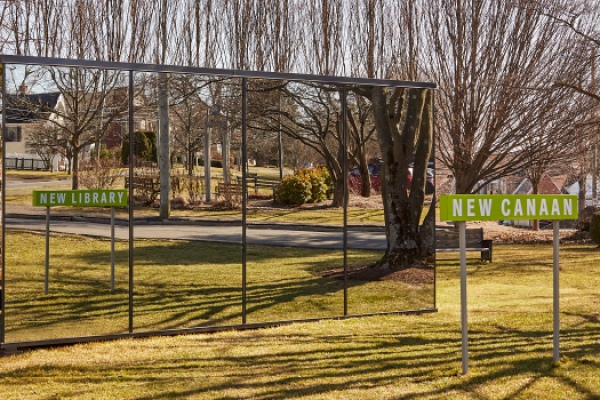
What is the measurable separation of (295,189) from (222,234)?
130 cm

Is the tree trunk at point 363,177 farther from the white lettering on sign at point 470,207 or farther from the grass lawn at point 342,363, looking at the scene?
Result: the white lettering on sign at point 470,207

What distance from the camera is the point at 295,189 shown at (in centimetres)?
800

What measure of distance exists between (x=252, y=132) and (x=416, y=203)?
2.78 meters

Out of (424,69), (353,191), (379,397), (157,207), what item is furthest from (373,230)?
(424,69)

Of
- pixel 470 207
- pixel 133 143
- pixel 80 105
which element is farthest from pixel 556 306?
pixel 80 105

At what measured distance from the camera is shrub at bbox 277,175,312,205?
7.83 meters

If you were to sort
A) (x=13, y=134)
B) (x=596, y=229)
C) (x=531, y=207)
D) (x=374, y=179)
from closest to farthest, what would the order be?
(x=531, y=207) → (x=13, y=134) → (x=374, y=179) → (x=596, y=229)

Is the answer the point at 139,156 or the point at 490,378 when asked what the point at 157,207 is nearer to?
the point at 139,156

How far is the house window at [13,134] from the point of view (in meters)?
6.34

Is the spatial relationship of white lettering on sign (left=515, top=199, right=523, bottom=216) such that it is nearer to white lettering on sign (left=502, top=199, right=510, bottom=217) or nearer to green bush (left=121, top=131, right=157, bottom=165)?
white lettering on sign (left=502, top=199, right=510, bottom=217)

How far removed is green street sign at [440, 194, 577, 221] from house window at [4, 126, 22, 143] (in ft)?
15.7

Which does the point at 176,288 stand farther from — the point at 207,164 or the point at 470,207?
the point at 470,207

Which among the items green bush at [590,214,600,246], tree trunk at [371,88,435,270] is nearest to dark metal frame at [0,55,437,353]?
tree trunk at [371,88,435,270]

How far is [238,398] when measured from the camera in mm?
4754
